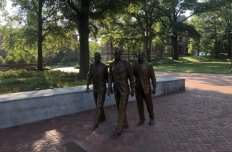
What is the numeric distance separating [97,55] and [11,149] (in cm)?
261

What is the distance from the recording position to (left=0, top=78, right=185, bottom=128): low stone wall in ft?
17.4

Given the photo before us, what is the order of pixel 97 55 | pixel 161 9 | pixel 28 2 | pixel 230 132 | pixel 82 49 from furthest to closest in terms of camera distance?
pixel 161 9 < pixel 28 2 < pixel 82 49 < pixel 97 55 < pixel 230 132

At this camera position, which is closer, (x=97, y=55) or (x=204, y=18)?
(x=97, y=55)

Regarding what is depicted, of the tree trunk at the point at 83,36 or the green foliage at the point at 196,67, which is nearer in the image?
the tree trunk at the point at 83,36

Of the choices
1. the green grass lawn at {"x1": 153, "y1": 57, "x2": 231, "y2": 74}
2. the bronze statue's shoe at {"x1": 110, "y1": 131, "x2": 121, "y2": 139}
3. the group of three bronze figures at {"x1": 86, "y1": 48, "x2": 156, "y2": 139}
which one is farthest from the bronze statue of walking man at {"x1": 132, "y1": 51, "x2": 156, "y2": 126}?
the green grass lawn at {"x1": 153, "y1": 57, "x2": 231, "y2": 74}

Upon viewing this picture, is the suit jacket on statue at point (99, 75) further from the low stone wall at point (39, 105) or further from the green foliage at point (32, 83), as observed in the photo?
the green foliage at point (32, 83)

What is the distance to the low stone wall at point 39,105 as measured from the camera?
5301mm

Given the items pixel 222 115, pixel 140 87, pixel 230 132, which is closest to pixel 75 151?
pixel 140 87

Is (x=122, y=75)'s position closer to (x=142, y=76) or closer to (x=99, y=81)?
(x=142, y=76)

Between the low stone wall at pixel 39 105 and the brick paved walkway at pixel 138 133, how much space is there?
0.77ft

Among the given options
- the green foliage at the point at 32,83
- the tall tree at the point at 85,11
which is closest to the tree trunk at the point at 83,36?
the tall tree at the point at 85,11

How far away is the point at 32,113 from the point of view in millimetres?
5672

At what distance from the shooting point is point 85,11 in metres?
11.3

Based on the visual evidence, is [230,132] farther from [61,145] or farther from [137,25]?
[137,25]
